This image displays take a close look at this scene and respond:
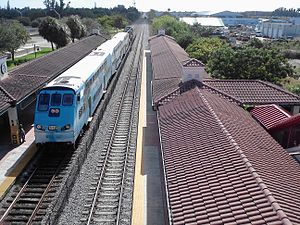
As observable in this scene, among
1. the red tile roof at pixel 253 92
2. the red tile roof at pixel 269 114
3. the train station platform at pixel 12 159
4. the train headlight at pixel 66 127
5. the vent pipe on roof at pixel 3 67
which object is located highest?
the vent pipe on roof at pixel 3 67

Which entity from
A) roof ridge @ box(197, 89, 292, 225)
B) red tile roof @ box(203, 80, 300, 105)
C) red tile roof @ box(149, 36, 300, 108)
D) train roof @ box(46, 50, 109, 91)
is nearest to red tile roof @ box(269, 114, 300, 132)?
red tile roof @ box(149, 36, 300, 108)

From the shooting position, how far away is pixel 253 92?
65.7ft

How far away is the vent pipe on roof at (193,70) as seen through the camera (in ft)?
62.1

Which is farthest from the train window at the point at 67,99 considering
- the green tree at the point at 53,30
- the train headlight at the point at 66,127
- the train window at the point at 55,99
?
the green tree at the point at 53,30

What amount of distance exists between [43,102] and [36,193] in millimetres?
4319

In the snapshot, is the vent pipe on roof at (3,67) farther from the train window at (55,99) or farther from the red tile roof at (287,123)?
the red tile roof at (287,123)

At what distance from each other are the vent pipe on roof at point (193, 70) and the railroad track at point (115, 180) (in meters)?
4.44

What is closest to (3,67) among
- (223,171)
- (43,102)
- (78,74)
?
(78,74)

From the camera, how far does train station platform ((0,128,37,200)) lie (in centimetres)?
1453

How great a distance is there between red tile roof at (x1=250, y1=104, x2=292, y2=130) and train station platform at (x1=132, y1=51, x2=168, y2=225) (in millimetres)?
5136

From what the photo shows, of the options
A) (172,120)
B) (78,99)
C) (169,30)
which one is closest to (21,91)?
(78,99)

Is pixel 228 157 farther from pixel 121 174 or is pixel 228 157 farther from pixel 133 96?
pixel 133 96

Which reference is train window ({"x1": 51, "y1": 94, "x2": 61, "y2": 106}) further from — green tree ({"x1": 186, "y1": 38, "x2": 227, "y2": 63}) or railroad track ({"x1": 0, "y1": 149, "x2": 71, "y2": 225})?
green tree ({"x1": 186, "y1": 38, "x2": 227, "y2": 63})

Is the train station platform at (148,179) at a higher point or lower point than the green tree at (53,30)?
lower
